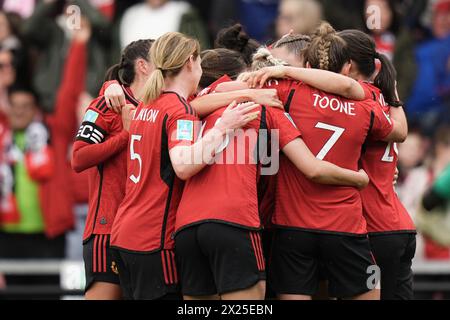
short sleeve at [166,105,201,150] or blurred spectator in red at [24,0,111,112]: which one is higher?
blurred spectator in red at [24,0,111,112]

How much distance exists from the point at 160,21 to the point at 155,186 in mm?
4543

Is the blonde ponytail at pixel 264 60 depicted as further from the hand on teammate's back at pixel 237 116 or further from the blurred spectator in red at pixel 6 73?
the blurred spectator in red at pixel 6 73

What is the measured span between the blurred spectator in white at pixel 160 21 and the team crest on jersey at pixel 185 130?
4401 millimetres

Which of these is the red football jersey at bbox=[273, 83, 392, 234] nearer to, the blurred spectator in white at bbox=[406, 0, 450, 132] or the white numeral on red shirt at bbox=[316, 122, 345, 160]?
the white numeral on red shirt at bbox=[316, 122, 345, 160]

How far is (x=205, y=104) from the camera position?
5.79 metres

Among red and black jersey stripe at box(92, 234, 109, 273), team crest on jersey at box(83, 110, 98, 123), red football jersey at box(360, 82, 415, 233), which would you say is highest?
team crest on jersey at box(83, 110, 98, 123)

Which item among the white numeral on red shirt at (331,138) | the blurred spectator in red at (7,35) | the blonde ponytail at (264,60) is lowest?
the white numeral on red shirt at (331,138)

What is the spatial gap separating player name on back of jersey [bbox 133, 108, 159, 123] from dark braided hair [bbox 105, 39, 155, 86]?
617 millimetres

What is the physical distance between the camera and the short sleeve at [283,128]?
5727 millimetres

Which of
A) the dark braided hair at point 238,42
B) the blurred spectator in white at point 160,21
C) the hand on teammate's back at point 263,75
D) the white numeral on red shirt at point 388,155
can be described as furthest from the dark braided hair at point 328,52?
the blurred spectator in white at point 160,21

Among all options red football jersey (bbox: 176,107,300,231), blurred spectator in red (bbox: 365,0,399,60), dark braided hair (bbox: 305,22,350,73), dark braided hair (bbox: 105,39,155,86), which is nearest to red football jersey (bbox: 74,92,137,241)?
dark braided hair (bbox: 105,39,155,86)

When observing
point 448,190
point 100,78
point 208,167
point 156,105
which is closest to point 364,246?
point 208,167

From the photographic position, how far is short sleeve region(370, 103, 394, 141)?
235 inches

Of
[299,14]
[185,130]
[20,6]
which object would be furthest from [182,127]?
[20,6]
